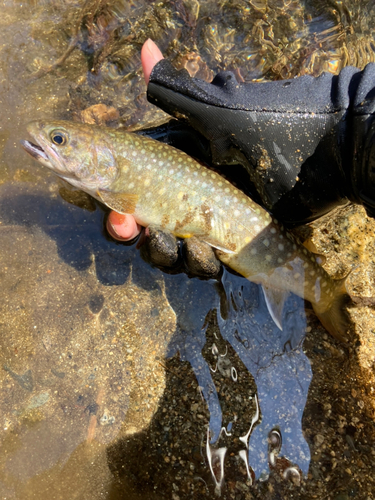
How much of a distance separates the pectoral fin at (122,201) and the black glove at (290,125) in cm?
86

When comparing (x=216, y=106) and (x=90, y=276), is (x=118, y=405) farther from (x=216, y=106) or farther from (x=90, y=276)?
(x=216, y=106)

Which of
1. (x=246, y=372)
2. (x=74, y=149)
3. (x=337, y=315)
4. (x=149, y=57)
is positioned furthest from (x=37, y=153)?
(x=337, y=315)

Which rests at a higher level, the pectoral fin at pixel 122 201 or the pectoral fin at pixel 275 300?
the pectoral fin at pixel 122 201

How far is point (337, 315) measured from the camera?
11.0 feet

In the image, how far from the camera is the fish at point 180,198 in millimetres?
3188

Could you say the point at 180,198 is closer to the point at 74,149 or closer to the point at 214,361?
the point at 74,149

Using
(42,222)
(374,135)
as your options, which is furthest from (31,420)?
(374,135)

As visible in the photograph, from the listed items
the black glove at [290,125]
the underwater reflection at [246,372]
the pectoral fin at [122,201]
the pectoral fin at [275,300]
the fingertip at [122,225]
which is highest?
the black glove at [290,125]

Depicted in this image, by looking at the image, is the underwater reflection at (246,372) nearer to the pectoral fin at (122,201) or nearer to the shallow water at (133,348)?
the shallow water at (133,348)

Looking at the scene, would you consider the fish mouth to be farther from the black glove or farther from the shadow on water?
the black glove

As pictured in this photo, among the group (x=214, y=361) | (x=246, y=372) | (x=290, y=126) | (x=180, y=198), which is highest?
(x=290, y=126)

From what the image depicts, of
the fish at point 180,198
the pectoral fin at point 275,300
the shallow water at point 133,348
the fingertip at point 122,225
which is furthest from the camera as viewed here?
the pectoral fin at point 275,300

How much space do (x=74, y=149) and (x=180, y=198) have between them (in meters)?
1.11

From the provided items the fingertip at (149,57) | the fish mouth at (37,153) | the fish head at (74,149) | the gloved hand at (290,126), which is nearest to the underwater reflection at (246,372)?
the gloved hand at (290,126)
